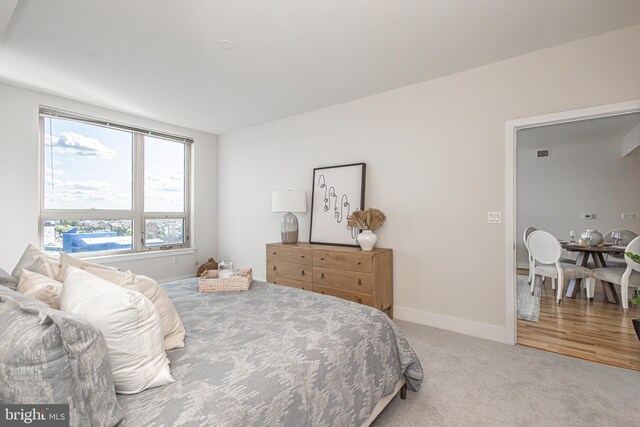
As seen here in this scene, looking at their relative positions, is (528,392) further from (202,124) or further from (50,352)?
Result: (202,124)

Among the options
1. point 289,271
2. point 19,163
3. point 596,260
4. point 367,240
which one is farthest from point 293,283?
point 596,260

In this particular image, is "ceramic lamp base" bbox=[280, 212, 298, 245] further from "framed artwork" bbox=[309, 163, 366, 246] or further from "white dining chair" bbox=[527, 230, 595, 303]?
"white dining chair" bbox=[527, 230, 595, 303]

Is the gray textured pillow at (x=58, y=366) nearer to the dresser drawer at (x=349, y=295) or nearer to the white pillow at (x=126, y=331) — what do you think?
the white pillow at (x=126, y=331)

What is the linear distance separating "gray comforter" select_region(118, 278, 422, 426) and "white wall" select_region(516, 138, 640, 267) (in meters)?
6.04

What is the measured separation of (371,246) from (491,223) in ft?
3.91

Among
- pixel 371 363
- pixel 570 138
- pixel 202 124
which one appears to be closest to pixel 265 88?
pixel 202 124

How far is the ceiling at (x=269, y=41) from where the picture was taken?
205 centimetres

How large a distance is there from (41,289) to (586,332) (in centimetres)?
431

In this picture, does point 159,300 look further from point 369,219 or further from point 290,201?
point 290,201

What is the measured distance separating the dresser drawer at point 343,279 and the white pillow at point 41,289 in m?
2.41

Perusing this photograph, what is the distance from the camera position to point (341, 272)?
10.7 ft

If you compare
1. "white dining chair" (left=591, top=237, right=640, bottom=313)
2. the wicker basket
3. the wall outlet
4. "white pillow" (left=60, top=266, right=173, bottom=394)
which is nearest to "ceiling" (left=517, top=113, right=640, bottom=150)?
"white dining chair" (left=591, top=237, right=640, bottom=313)

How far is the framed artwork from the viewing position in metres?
3.64

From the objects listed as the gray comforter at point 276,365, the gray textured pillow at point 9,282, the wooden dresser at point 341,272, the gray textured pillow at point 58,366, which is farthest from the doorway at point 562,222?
the gray textured pillow at point 9,282
